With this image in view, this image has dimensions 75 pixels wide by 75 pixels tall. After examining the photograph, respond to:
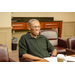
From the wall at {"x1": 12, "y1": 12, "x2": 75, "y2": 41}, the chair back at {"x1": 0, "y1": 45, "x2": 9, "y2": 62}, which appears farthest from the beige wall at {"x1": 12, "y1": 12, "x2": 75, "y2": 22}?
the chair back at {"x1": 0, "y1": 45, "x2": 9, "y2": 62}

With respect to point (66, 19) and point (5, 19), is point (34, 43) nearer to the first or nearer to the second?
point (5, 19)

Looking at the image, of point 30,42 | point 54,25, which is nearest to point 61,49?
point 30,42

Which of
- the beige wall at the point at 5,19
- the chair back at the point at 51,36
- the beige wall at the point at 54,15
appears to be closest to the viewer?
the chair back at the point at 51,36

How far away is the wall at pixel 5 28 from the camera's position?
4.45 metres

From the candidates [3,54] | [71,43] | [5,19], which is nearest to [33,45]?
[3,54]

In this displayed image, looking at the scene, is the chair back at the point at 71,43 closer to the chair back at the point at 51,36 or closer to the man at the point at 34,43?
the man at the point at 34,43

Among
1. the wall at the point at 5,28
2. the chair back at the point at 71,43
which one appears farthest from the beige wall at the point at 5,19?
the chair back at the point at 71,43

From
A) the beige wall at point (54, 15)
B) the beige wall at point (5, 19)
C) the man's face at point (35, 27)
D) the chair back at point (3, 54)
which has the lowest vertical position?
the chair back at point (3, 54)

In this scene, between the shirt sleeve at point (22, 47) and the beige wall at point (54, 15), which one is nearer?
the shirt sleeve at point (22, 47)

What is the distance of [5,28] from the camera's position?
4.53 metres

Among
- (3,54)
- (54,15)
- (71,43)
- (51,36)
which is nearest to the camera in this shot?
(3,54)

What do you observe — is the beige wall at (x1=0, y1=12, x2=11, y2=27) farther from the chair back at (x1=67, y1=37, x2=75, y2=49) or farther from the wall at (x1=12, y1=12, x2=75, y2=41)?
the wall at (x1=12, y1=12, x2=75, y2=41)
